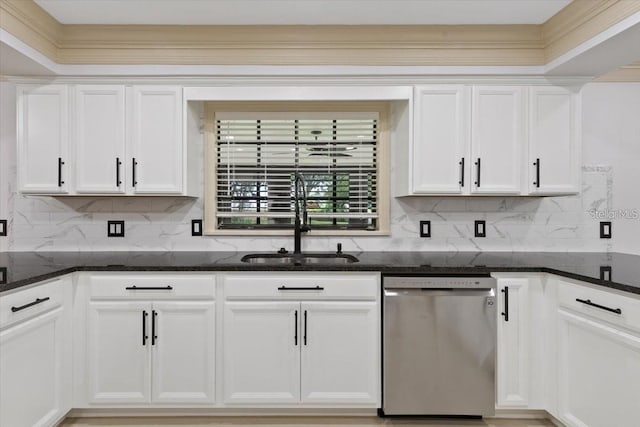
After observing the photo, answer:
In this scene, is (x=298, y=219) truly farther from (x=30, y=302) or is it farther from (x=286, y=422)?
(x=30, y=302)

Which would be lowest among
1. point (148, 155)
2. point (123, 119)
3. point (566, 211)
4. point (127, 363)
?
point (127, 363)

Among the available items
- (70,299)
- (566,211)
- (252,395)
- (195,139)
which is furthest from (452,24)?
(70,299)

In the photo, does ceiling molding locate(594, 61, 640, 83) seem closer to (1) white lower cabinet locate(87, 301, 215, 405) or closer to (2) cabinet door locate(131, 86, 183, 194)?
(2) cabinet door locate(131, 86, 183, 194)

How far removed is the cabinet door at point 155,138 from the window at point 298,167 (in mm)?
396

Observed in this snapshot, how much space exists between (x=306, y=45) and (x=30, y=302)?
7.04 feet

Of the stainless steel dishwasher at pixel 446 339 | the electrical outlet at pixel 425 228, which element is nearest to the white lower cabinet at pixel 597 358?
the stainless steel dishwasher at pixel 446 339

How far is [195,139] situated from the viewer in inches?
117

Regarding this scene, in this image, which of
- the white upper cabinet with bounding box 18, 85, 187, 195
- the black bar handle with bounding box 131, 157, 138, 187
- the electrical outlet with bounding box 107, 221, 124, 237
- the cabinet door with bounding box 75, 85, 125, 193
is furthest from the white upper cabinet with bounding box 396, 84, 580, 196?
the electrical outlet with bounding box 107, 221, 124, 237

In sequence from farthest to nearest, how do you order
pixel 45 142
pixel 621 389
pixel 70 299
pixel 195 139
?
pixel 195 139 < pixel 45 142 < pixel 70 299 < pixel 621 389

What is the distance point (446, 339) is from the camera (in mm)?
2301

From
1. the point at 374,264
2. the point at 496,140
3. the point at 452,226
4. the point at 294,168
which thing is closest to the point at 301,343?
the point at 374,264

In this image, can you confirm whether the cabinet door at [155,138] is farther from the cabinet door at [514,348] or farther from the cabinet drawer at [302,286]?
the cabinet door at [514,348]

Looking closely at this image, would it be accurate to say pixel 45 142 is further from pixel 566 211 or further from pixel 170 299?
pixel 566 211

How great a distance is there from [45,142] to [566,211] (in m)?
3.63
